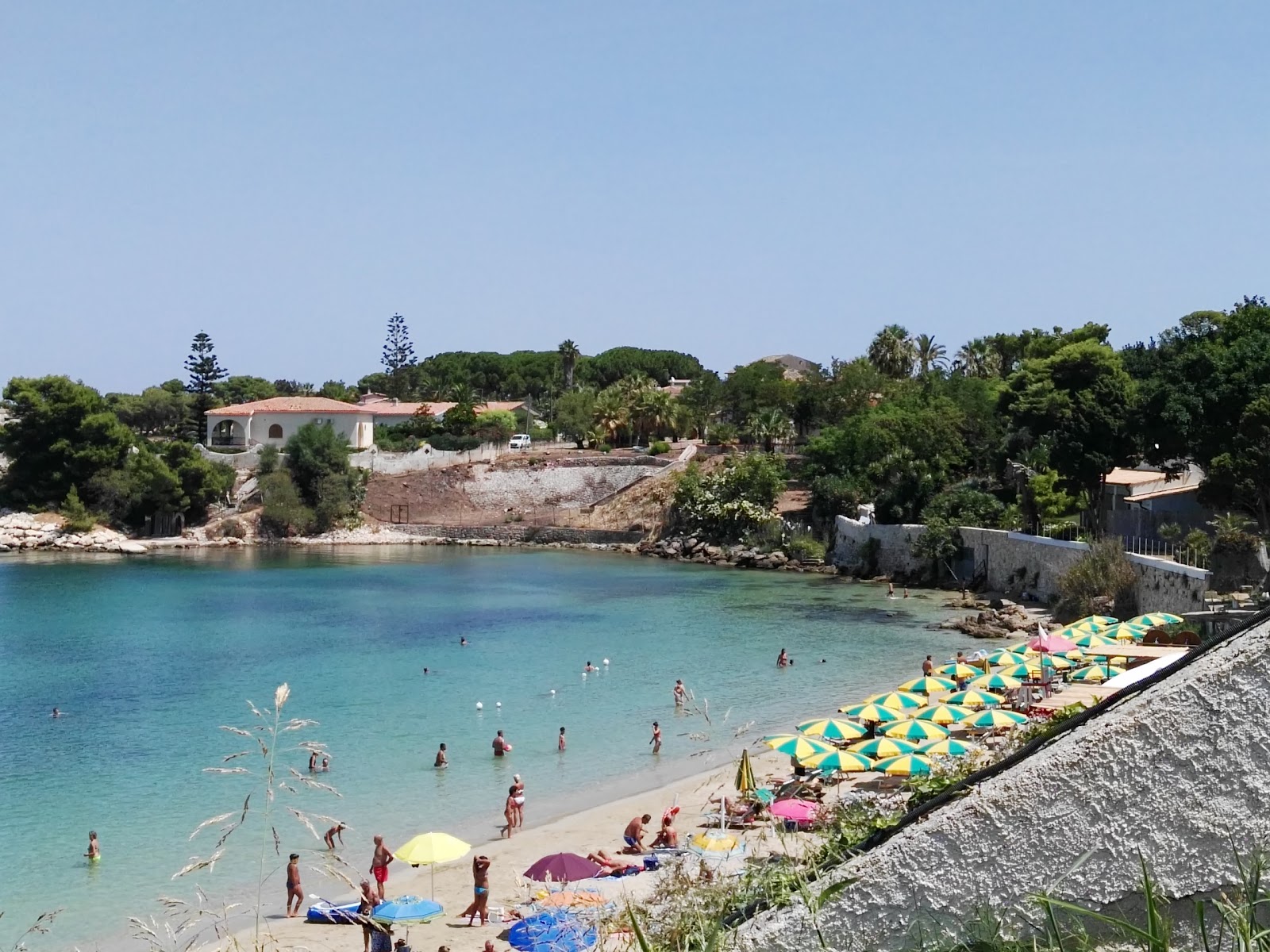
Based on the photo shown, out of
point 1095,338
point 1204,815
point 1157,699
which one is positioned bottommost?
point 1204,815

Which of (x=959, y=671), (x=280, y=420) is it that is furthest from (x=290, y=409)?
(x=959, y=671)

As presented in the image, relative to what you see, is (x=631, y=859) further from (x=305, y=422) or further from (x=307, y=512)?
(x=305, y=422)

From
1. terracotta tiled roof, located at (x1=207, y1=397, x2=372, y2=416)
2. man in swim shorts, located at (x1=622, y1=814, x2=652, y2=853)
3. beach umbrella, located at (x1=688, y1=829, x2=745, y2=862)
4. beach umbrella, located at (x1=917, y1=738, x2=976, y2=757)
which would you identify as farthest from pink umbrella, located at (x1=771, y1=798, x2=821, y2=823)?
terracotta tiled roof, located at (x1=207, y1=397, x2=372, y2=416)

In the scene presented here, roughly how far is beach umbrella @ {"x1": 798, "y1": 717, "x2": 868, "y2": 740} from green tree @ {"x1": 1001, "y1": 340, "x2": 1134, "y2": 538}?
84.7 feet

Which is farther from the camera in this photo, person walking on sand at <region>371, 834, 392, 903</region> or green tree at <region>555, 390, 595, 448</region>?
green tree at <region>555, 390, 595, 448</region>

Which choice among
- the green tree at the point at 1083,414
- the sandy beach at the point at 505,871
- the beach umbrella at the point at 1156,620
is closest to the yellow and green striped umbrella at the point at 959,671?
the beach umbrella at the point at 1156,620

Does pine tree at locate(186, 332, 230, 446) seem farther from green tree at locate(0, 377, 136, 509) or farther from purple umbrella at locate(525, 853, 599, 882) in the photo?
purple umbrella at locate(525, 853, 599, 882)

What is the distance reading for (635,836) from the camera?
60.8ft

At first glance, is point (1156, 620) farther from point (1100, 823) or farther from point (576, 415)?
point (576, 415)

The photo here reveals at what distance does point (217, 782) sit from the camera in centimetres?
2394

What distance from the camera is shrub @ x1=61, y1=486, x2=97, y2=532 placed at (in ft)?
248

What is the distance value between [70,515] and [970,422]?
5453cm

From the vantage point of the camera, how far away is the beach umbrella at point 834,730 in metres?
22.0

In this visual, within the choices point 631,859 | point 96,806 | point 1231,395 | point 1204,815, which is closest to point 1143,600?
point 1231,395
